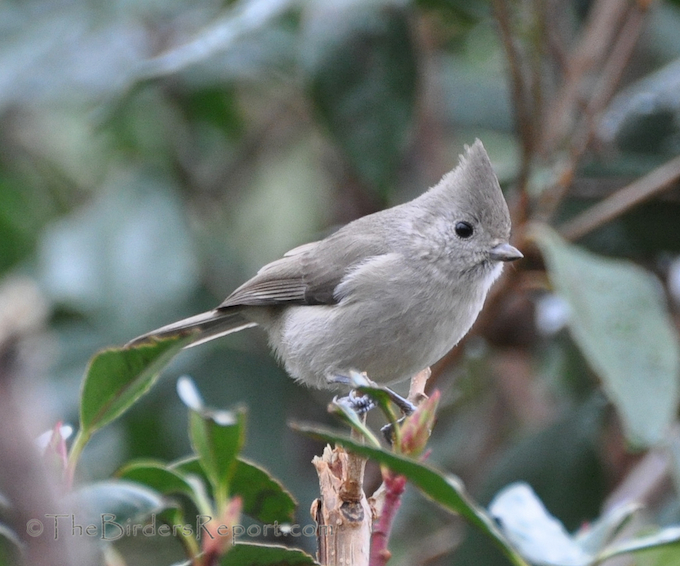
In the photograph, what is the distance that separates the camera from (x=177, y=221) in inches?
161

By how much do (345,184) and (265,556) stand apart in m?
3.39

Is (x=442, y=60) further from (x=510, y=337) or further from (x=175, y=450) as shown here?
(x=175, y=450)

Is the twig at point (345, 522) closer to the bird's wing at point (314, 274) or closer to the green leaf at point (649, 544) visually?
the green leaf at point (649, 544)

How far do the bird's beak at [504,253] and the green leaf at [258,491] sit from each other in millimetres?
1400

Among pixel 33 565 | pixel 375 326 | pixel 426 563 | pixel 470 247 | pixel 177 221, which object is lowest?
pixel 426 563

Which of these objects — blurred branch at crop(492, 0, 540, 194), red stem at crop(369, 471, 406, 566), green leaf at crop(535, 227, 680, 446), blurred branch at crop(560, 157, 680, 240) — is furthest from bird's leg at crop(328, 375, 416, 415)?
blurred branch at crop(560, 157, 680, 240)

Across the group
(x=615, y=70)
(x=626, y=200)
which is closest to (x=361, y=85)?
(x=615, y=70)

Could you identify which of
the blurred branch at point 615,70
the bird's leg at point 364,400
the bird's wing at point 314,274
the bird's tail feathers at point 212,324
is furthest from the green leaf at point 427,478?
the blurred branch at point 615,70

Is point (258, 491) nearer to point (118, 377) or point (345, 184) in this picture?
point (118, 377)

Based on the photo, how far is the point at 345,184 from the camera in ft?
15.4

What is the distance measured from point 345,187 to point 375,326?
2.08 meters

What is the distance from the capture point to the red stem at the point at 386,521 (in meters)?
1.40

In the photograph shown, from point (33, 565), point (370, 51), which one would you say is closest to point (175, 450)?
point (370, 51)

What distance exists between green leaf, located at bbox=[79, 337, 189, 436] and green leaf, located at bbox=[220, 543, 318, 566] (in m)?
0.33
